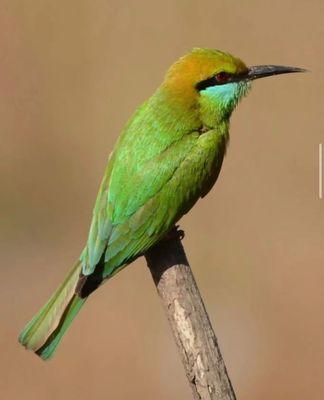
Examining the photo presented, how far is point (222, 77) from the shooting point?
133 inches

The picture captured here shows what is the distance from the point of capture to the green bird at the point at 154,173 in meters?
3.02

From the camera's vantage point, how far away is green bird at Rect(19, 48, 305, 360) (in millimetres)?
3018

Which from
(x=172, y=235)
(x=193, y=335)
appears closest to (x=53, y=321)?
(x=172, y=235)

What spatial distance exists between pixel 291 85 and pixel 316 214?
62 centimetres

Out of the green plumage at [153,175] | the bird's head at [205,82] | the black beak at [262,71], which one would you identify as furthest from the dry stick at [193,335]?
the black beak at [262,71]

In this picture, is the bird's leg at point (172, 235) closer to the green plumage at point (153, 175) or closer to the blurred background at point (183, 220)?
the green plumage at point (153, 175)

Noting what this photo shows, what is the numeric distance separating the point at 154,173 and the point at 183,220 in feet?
Result: 8.01

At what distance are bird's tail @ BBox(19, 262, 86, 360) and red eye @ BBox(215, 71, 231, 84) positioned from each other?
639 millimetres

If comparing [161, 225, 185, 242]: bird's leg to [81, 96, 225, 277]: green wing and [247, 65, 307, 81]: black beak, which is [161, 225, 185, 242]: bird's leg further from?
[247, 65, 307, 81]: black beak

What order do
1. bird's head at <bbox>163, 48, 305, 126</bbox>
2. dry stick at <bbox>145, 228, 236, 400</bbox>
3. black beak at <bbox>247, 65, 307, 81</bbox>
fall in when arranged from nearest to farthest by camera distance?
dry stick at <bbox>145, 228, 236, 400</bbox>
bird's head at <bbox>163, 48, 305, 126</bbox>
black beak at <bbox>247, 65, 307, 81</bbox>

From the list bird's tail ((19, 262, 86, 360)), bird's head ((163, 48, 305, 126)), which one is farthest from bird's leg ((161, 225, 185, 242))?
bird's head ((163, 48, 305, 126))

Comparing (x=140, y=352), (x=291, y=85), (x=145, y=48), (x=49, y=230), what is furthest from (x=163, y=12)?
(x=140, y=352)

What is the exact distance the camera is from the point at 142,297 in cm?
559

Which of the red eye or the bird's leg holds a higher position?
the red eye
